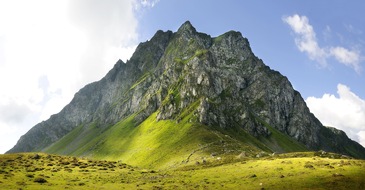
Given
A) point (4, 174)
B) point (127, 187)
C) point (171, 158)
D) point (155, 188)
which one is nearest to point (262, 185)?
point (155, 188)

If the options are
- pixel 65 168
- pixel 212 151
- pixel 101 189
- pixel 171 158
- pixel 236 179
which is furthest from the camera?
A: pixel 171 158

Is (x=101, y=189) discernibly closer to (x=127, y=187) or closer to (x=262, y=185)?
(x=127, y=187)

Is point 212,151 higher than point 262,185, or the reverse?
point 212,151

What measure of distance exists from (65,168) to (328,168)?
238 ft

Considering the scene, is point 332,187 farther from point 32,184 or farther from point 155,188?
point 32,184

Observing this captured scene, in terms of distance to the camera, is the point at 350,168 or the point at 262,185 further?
the point at 350,168

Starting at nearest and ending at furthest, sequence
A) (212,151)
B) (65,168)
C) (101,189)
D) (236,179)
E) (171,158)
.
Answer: (101,189)
(236,179)
(65,168)
(212,151)
(171,158)

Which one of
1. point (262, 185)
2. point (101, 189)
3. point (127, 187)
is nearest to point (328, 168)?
point (262, 185)

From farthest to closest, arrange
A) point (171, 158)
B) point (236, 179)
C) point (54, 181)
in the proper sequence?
point (171, 158)
point (236, 179)
point (54, 181)

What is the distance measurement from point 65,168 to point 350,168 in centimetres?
7725

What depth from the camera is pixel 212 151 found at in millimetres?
167750

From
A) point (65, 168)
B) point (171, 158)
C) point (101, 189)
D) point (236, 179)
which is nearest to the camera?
point (101, 189)

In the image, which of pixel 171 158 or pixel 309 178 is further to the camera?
pixel 171 158

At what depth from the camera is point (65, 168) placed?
315ft
